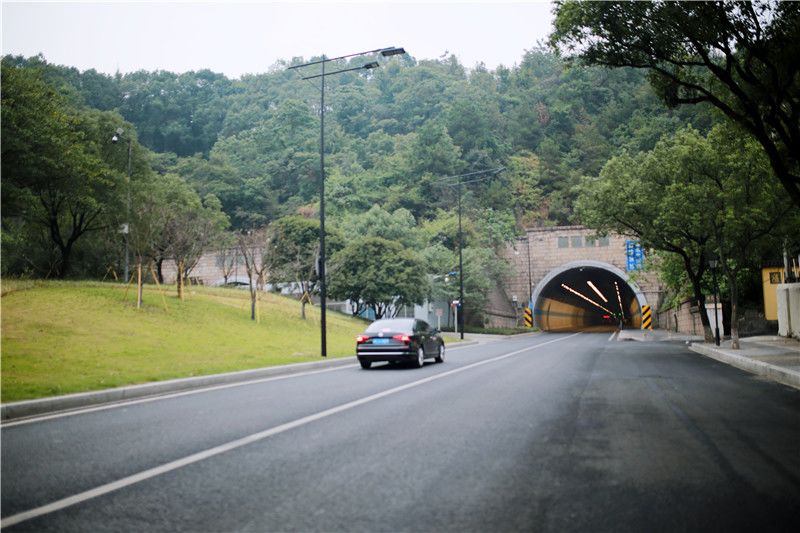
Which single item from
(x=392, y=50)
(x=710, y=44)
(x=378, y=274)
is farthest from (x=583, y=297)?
(x=710, y=44)

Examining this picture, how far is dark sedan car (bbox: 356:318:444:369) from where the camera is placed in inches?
719

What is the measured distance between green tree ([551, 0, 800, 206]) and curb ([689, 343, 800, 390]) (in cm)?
405

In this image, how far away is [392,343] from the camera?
60.1ft

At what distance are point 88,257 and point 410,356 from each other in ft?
114

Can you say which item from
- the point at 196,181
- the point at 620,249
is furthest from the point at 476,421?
the point at 196,181

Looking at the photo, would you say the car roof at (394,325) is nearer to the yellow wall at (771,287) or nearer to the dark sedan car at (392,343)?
the dark sedan car at (392,343)

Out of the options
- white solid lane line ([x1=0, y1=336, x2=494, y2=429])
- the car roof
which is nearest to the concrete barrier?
the car roof

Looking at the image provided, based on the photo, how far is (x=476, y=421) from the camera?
26.9 feet

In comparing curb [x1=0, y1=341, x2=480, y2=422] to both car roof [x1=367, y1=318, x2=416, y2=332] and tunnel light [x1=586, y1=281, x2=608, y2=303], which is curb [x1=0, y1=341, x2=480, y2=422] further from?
tunnel light [x1=586, y1=281, x2=608, y2=303]

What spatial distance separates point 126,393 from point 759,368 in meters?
15.2

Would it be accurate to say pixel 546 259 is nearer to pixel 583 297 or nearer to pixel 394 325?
pixel 583 297

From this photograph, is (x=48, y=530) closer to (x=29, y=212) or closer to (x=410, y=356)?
(x=410, y=356)

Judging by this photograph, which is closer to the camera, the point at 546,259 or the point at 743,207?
the point at 743,207

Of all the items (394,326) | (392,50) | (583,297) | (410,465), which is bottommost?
(410,465)
